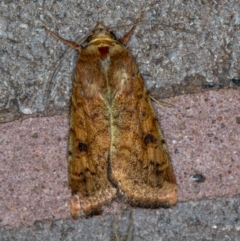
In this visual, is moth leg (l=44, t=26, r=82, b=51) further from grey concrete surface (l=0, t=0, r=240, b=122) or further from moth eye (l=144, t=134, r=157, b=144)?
moth eye (l=144, t=134, r=157, b=144)

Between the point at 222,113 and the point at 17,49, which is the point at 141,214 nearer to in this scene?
the point at 222,113

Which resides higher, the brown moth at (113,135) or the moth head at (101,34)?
the moth head at (101,34)

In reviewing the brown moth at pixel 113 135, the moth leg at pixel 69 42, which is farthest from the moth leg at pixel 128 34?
the moth leg at pixel 69 42

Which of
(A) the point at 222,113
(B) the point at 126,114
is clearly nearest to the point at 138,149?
(B) the point at 126,114

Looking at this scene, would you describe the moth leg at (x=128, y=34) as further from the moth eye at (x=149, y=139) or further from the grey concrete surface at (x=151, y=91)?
the moth eye at (x=149, y=139)

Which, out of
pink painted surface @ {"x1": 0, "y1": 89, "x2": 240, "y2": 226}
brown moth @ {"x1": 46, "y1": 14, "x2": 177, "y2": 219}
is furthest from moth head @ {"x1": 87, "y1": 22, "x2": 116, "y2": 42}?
pink painted surface @ {"x1": 0, "y1": 89, "x2": 240, "y2": 226}

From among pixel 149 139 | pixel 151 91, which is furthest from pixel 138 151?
pixel 151 91

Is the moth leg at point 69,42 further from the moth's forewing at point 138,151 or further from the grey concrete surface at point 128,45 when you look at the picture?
the moth's forewing at point 138,151
